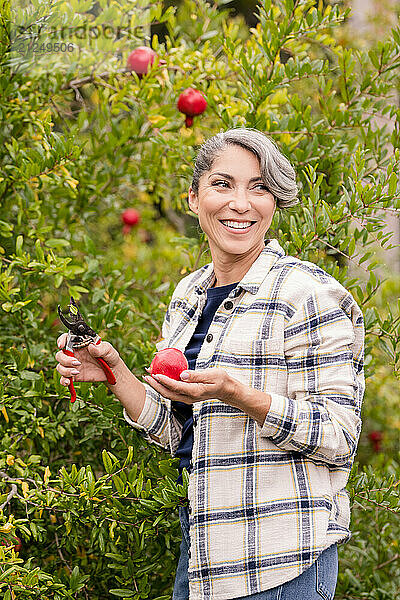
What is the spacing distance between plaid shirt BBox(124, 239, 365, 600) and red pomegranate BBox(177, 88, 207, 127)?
1167 mm

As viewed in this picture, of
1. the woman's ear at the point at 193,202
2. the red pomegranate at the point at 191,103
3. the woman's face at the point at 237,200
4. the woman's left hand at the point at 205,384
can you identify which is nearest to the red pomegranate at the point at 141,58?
the red pomegranate at the point at 191,103

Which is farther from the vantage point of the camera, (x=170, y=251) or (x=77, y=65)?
(x=170, y=251)

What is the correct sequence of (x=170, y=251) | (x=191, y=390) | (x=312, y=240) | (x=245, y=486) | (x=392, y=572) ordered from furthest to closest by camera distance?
(x=170, y=251) < (x=392, y=572) < (x=312, y=240) < (x=245, y=486) < (x=191, y=390)

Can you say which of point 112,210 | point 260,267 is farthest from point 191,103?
point 260,267

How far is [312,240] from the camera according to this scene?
7.30ft

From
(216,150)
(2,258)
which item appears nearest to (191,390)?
(216,150)

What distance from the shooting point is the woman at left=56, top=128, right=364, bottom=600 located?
1565 mm

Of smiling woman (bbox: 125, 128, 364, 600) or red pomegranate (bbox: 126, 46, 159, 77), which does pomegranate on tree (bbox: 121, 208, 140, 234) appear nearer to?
red pomegranate (bbox: 126, 46, 159, 77)

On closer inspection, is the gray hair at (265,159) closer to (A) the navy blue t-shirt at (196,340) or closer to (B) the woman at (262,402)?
(B) the woman at (262,402)

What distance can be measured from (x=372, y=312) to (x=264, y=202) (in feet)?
2.48

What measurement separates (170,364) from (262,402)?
286mm

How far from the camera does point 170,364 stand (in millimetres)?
1737

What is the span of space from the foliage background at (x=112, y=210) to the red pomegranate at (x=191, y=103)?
0.04m

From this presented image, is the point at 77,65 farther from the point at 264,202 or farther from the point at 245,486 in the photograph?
the point at 245,486
